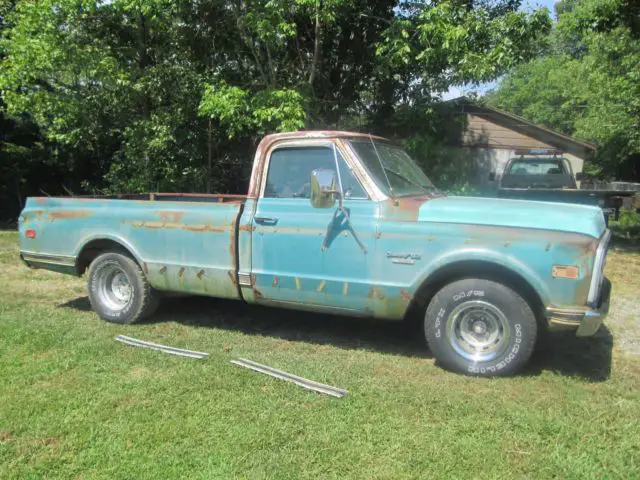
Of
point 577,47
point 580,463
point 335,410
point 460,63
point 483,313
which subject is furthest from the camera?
point 577,47

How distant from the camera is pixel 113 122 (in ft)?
40.9

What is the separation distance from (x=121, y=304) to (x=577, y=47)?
2165 inches

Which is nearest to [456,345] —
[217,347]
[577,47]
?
[217,347]

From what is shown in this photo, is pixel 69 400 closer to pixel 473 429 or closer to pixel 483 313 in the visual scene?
pixel 473 429

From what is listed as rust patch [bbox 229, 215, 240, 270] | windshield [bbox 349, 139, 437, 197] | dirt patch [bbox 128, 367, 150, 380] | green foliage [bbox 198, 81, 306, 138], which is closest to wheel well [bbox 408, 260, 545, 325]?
windshield [bbox 349, 139, 437, 197]

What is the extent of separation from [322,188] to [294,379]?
61.0 inches

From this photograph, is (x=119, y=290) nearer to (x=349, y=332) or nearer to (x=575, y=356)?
(x=349, y=332)

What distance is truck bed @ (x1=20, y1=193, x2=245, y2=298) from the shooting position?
17.6 feet

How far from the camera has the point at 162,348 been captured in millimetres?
5180

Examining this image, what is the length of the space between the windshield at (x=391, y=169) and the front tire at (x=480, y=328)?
106cm

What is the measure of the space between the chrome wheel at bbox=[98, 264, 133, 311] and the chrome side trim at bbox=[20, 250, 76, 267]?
1.27 feet

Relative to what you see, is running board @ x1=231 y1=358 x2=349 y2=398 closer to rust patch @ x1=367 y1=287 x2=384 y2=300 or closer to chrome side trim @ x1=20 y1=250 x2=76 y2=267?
rust patch @ x1=367 y1=287 x2=384 y2=300

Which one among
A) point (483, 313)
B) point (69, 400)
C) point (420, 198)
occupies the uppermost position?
point (420, 198)

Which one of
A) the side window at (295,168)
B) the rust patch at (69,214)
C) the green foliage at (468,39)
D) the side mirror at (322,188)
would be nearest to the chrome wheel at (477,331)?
the side mirror at (322,188)
